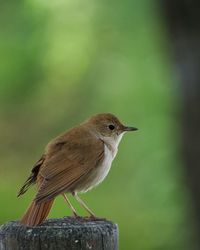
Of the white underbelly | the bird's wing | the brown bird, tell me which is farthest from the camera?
the white underbelly

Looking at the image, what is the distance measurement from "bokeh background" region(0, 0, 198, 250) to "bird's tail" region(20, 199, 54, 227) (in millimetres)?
4714

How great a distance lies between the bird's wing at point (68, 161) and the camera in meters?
7.08

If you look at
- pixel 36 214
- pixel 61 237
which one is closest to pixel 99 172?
pixel 36 214

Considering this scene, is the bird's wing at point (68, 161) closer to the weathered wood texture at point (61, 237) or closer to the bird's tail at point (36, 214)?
the bird's tail at point (36, 214)

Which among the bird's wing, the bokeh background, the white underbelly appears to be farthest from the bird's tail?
the bokeh background

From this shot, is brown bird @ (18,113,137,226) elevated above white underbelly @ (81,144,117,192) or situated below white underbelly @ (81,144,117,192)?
above

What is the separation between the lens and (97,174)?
26.0 ft

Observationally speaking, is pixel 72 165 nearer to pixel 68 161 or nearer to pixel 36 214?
pixel 68 161

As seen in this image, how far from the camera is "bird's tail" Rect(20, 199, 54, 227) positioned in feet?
20.2

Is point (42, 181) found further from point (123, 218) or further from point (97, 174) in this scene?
point (123, 218)

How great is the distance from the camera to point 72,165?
24.6 ft

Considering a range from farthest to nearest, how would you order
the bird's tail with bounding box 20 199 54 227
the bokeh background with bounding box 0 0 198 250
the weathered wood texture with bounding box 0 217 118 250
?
the bokeh background with bounding box 0 0 198 250 < the bird's tail with bounding box 20 199 54 227 < the weathered wood texture with bounding box 0 217 118 250

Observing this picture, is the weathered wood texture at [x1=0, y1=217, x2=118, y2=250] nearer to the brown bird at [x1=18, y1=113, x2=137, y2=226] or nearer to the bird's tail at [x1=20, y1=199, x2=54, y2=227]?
→ the bird's tail at [x1=20, y1=199, x2=54, y2=227]

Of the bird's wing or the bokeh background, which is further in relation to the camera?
the bokeh background
